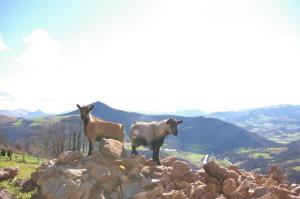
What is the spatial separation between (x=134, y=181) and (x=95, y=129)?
456cm

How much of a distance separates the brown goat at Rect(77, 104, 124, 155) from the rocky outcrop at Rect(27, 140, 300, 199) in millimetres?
1286

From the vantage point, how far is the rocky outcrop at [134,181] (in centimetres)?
1983

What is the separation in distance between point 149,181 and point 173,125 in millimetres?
4747

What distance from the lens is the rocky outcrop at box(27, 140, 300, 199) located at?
19.8m

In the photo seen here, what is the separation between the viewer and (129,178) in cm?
2186

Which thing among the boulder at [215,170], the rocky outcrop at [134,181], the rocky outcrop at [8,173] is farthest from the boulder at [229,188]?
the rocky outcrop at [8,173]

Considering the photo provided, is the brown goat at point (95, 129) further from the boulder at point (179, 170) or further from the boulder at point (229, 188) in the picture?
the boulder at point (229, 188)

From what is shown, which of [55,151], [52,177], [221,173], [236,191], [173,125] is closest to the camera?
[236,191]

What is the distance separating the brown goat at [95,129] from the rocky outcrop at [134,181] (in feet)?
4.22

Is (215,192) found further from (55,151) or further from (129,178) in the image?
(55,151)

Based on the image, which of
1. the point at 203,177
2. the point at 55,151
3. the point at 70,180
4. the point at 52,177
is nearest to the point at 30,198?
the point at 52,177

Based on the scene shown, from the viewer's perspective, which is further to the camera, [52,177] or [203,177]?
[203,177]

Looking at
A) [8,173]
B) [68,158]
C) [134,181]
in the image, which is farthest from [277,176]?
[8,173]

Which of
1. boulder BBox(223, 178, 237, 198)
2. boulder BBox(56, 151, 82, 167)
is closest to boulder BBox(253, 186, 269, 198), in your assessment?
boulder BBox(223, 178, 237, 198)
